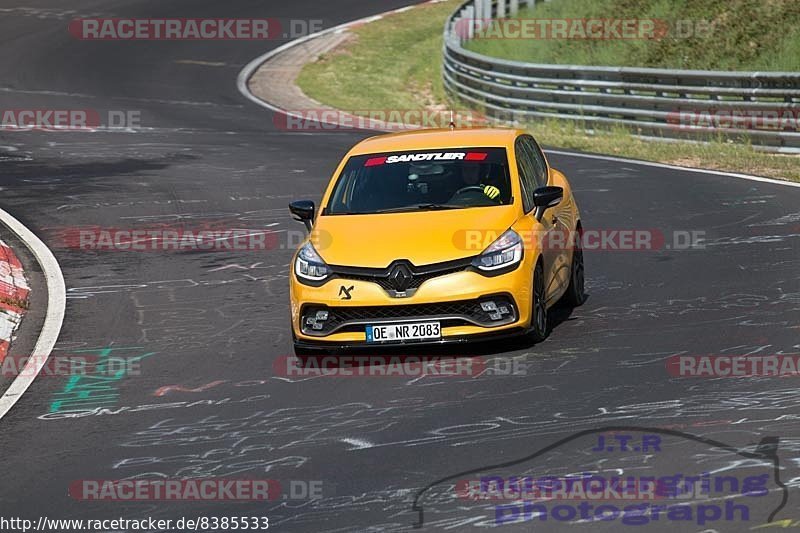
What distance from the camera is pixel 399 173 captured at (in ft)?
38.6

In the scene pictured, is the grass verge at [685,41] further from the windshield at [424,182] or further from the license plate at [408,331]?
the license plate at [408,331]

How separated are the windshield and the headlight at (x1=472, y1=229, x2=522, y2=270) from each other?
24.7 inches

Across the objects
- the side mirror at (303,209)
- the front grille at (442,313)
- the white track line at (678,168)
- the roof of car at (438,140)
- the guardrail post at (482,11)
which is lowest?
the white track line at (678,168)

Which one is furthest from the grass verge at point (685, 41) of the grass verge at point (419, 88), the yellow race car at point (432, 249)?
the yellow race car at point (432, 249)

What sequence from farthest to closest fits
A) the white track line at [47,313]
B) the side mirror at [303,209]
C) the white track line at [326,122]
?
the white track line at [326,122] < the side mirror at [303,209] < the white track line at [47,313]

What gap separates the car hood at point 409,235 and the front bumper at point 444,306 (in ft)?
0.66

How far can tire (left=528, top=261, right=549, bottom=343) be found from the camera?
10.6m

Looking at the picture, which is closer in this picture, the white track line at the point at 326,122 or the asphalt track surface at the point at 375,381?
the asphalt track surface at the point at 375,381

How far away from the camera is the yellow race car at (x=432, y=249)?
10.4m
